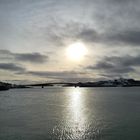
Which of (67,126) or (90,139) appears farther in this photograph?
(67,126)

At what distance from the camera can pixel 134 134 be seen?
4222 centimetres

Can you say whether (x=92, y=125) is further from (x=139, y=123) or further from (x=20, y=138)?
(x=20, y=138)

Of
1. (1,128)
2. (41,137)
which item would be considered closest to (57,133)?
(41,137)

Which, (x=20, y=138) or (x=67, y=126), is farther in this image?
(x=67, y=126)

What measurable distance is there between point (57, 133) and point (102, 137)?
7.38 metres

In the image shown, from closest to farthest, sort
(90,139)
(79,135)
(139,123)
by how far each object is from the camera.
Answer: (90,139)
(79,135)
(139,123)

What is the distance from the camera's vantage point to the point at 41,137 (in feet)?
131

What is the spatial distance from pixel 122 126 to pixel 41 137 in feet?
54.1

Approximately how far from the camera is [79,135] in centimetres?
4097

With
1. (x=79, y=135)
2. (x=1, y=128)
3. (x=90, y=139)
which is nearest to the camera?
(x=90, y=139)

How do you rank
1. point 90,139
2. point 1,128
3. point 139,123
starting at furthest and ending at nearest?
point 139,123, point 1,128, point 90,139

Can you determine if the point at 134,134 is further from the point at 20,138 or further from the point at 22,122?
the point at 22,122

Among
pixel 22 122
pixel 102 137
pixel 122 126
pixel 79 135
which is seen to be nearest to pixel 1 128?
pixel 22 122

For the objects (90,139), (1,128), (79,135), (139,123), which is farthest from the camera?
(139,123)
